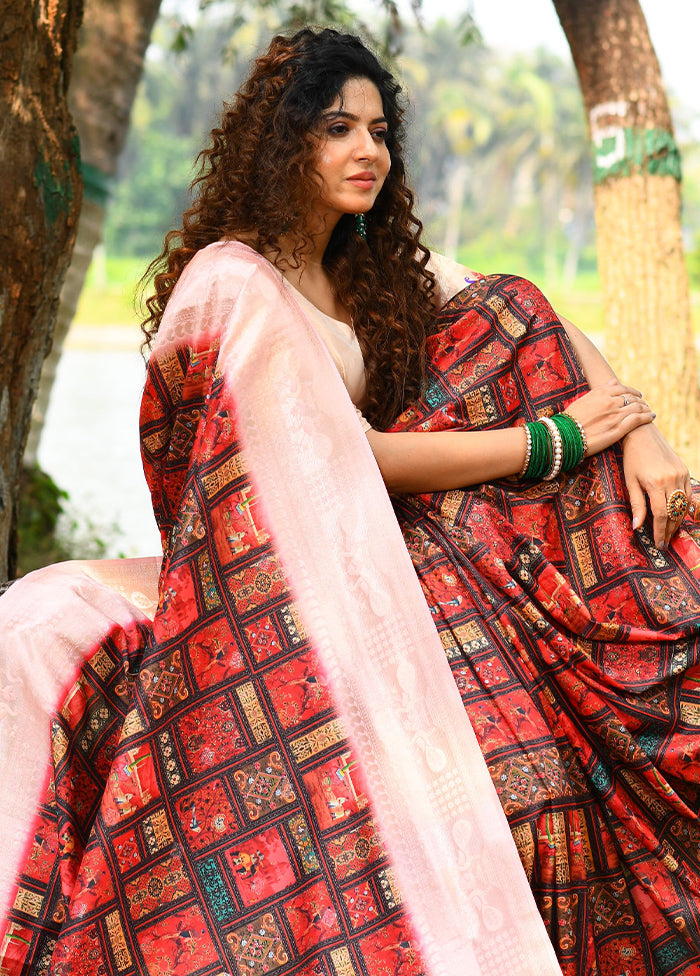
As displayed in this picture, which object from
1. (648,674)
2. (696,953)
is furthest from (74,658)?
(696,953)

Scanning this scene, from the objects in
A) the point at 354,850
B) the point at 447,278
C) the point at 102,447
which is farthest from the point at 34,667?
the point at 102,447

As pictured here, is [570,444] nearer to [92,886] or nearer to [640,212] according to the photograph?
[92,886]

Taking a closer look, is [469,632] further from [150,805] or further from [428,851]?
[150,805]

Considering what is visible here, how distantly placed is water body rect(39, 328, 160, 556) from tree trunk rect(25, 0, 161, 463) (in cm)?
61

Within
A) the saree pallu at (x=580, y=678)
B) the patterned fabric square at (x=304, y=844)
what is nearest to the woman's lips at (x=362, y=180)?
the saree pallu at (x=580, y=678)

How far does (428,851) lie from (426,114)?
61.4 meters

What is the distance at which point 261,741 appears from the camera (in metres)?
2.12

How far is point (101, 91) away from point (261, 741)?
4369mm

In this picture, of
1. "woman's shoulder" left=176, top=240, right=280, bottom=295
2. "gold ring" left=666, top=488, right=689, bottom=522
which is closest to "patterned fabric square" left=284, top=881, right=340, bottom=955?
"gold ring" left=666, top=488, right=689, bottom=522

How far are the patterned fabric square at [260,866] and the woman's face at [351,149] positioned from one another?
1.46 meters

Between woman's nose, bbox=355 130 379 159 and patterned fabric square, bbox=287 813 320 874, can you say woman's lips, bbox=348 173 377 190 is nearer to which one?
woman's nose, bbox=355 130 379 159

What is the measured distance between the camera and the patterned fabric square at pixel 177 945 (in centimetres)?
202

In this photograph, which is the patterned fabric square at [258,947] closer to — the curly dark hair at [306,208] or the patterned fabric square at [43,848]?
the patterned fabric square at [43,848]

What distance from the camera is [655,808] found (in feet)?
7.32
